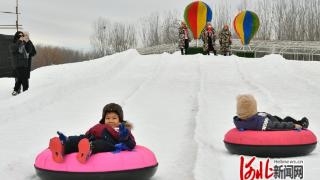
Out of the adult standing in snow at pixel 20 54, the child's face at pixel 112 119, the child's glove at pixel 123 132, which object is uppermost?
the adult standing in snow at pixel 20 54

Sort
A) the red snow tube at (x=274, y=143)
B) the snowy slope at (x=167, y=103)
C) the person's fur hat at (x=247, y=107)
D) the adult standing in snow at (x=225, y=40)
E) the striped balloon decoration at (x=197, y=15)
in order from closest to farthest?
the red snow tube at (x=274, y=143) < the snowy slope at (x=167, y=103) < the person's fur hat at (x=247, y=107) < the adult standing in snow at (x=225, y=40) < the striped balloon decoration at (x=197, y=15)

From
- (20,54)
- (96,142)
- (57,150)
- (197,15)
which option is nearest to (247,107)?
(96,142)

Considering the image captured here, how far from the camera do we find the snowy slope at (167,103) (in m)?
5.85

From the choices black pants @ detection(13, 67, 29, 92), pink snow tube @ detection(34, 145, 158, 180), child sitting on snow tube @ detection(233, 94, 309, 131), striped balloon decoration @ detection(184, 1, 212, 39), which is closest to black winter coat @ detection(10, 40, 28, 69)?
black pants @ detection(13, 67, 29, 92)

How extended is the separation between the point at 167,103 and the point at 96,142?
587 cm

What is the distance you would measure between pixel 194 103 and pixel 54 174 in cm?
614

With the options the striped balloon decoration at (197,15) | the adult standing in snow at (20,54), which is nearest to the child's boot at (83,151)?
the adult standing in snow at (20,54)

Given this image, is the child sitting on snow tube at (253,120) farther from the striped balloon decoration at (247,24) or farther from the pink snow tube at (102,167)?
the striped balloon decoration at (247,24)

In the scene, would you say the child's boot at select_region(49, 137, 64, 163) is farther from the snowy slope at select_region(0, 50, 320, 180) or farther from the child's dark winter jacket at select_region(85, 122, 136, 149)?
the snowy slope at select_region(0, 50, 320, 180)

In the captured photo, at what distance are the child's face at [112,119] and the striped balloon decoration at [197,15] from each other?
24.1 m

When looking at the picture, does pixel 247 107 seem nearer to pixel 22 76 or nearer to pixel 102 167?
pixel 102 167

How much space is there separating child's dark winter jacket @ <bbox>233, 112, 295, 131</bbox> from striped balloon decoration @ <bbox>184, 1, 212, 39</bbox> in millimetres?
23022

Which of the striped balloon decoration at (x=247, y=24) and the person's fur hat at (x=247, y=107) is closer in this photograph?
the person's fur hat at (x=247, y=107)

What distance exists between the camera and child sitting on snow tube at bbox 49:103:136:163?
4.53 meters
